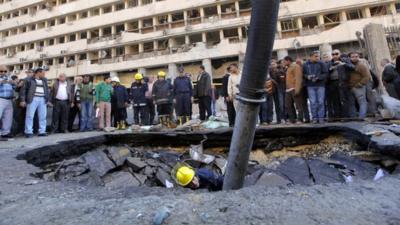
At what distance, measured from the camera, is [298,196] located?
202 cm

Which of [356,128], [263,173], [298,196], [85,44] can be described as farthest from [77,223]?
[85,44]

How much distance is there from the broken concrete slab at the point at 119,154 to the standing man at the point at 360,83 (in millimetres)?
5034

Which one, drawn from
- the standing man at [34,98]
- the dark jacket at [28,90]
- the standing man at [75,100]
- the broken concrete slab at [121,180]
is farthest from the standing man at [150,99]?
the broken concrete slab at [121,180]

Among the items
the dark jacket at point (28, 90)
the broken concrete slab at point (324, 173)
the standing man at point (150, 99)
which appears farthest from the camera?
the standing man at point (150, 99)

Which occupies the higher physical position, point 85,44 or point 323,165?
point 85,44

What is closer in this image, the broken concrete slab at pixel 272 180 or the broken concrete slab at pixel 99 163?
the broken concrete slab at pixel 272 180

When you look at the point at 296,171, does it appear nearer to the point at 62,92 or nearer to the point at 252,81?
the point at 252,81

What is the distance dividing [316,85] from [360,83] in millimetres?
926

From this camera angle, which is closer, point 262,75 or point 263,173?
point 262,75

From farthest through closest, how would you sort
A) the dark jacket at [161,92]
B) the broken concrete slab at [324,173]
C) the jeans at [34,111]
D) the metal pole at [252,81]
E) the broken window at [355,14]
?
the broken window at [355,14] → the dark jacket at [161,92] → the jeans at [34,111] → the broken concrete slab at [324,173] → the metal pole at [252,81]

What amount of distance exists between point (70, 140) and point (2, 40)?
43955 mm

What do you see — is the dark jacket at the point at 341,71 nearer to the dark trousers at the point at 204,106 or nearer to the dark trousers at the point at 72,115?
the dark trousers at the point at 204,106

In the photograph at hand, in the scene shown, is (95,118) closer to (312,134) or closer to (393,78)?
(312,134)

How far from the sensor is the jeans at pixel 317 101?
20.9 feet
